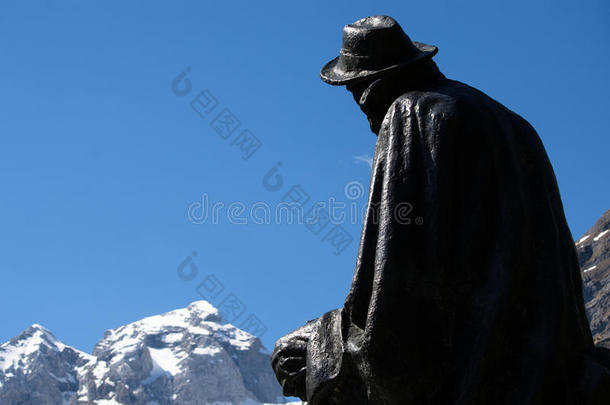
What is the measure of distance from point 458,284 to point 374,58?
4.65 ft

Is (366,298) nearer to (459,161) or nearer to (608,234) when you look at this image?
(459,161)

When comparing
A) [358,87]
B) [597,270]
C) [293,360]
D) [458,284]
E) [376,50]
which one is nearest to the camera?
[458,284]

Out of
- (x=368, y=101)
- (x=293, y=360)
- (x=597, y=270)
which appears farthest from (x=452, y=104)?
(x=597, y=270)

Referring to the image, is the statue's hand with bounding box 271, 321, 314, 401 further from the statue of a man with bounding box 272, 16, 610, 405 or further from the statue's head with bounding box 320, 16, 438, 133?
the statue's head with bounding box 320, 16, 438, 133

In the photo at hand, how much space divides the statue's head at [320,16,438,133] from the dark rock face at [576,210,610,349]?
322ft

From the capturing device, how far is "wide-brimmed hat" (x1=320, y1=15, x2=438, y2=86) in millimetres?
5359

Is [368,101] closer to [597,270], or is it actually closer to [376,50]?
[376,50]

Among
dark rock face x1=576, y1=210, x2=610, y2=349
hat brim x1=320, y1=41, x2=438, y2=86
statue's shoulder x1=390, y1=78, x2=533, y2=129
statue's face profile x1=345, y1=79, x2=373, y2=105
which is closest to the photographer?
statue's shoulder x1=390, y1=78, x2=533, y2=129

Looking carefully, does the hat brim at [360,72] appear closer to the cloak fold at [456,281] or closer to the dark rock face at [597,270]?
the cloak fold at [456,281]

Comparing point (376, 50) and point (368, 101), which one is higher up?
point (376, 50)

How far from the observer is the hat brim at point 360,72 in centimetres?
533

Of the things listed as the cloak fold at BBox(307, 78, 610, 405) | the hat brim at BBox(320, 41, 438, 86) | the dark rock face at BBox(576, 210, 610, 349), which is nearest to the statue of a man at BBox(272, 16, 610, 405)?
the cloak fold at BBox(307, 78, 610, 405)

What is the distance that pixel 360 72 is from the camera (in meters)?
5.40

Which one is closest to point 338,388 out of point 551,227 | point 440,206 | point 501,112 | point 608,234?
point 440,206
